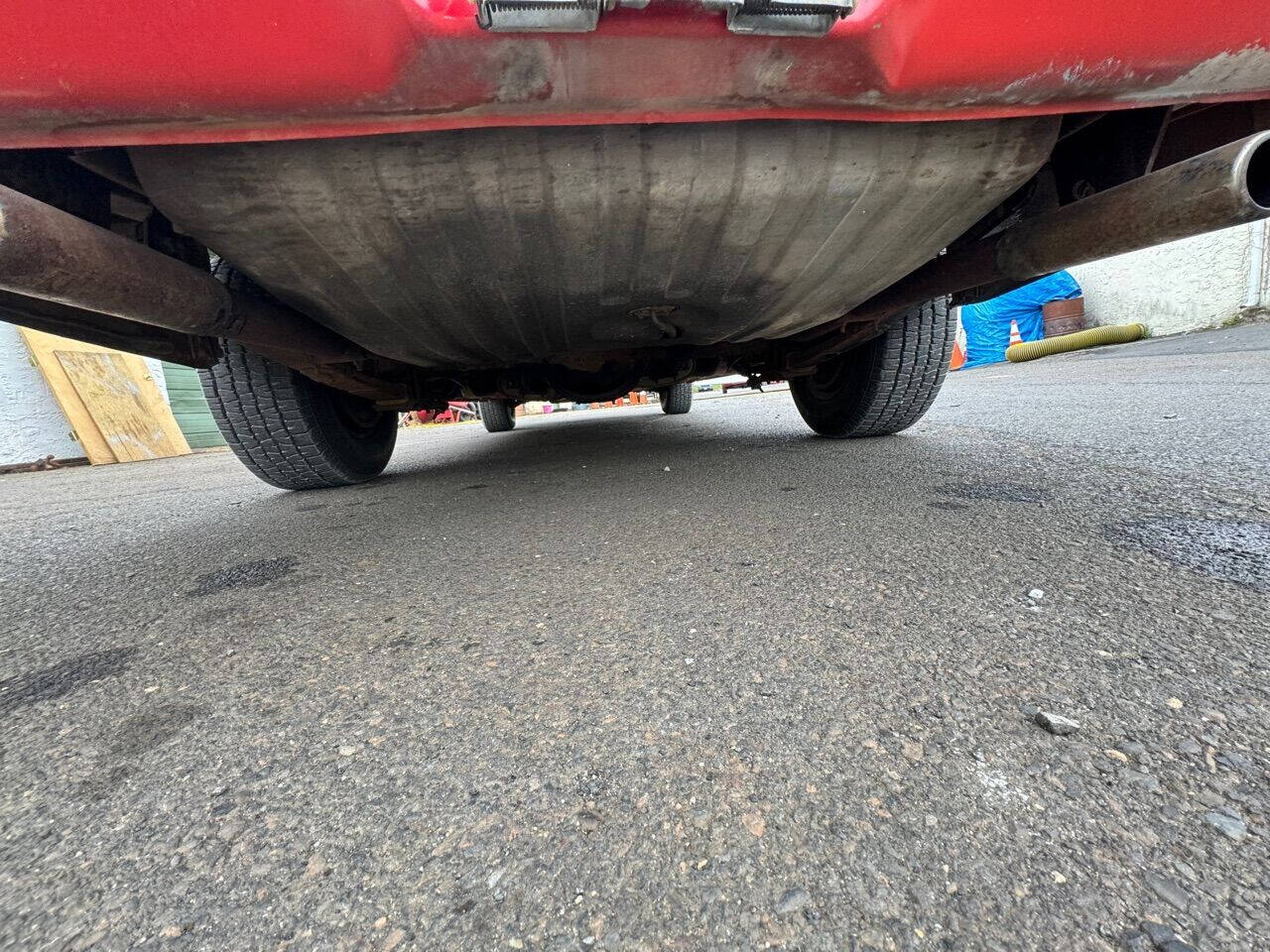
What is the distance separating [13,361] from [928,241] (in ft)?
23.5

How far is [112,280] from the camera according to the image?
30.5 inches

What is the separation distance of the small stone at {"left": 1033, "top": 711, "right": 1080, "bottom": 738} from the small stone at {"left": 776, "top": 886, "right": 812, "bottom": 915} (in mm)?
298

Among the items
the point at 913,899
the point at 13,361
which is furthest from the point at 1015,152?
the point at 13,361

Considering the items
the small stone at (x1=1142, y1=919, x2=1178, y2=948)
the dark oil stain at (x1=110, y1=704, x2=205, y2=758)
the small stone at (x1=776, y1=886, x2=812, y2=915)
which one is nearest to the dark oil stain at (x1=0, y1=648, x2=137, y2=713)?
the dark oil stain at (x1=110, y1=704, x2=205, y2=758)

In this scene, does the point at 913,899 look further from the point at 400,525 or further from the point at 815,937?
the point at 400,525

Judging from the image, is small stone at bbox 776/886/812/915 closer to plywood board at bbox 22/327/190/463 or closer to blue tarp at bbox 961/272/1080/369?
plywood board at bbox 22/327/190/463

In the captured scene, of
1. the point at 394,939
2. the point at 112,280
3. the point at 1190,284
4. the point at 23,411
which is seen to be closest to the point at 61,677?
the point at 112,280

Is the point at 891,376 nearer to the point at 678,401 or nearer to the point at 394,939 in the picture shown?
the point at 394,939

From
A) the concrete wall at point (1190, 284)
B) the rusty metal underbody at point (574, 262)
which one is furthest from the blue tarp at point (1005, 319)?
the rusty metal underbody at point (574, 262)

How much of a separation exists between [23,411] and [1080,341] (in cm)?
1201

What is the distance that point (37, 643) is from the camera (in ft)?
2.94

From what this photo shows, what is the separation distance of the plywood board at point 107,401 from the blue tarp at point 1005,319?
11100mm

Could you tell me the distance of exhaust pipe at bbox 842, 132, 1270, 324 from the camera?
2.39ft

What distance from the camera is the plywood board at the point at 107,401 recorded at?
498cm
